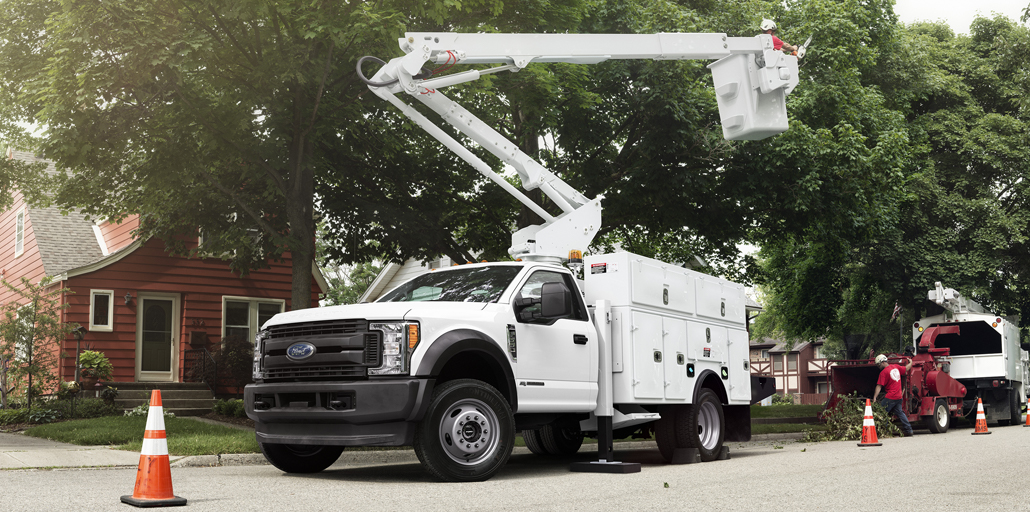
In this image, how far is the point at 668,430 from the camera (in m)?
11.0

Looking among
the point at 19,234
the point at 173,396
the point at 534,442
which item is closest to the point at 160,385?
the point at 173,396

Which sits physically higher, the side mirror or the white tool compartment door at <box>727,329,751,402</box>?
the side mirror

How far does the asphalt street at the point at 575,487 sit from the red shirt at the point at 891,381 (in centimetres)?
628

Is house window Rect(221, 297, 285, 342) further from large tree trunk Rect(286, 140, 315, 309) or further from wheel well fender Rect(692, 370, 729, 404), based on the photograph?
wheel well fender Rect(692, 370, 729, 404)

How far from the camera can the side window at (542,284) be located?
→ 9547 mm

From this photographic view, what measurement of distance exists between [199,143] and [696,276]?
888 cm

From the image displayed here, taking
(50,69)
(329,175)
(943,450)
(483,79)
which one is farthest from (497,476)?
(329,175)

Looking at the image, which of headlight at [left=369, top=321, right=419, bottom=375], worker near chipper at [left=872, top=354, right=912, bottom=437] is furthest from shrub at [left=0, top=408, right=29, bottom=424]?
worker near chipper at [left=872, top=354, right=912, bottom=437]

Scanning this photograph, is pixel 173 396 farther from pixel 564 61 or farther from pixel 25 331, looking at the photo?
pixel 564 61

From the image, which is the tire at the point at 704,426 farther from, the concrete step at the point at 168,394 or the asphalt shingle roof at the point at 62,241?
the asphalt shingle roof at the point at 62,241

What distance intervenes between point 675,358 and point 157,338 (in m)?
15.9

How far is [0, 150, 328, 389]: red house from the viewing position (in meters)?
21.5

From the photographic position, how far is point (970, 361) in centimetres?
2275

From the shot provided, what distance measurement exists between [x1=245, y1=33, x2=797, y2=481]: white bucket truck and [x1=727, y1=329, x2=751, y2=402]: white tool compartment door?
0.03 m
